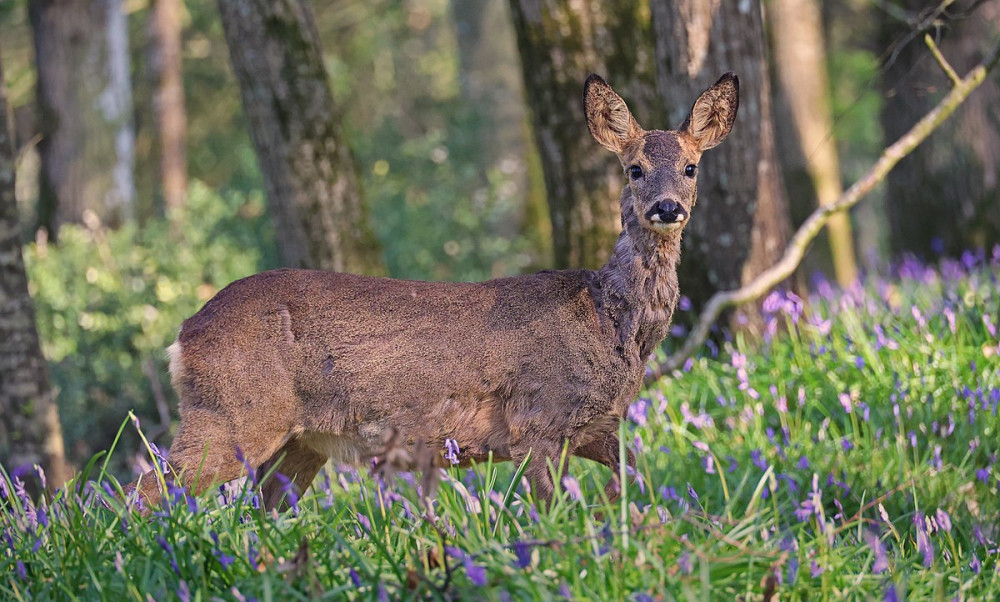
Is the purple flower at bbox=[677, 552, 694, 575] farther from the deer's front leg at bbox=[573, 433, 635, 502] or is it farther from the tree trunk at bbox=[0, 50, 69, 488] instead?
the tree trunk at bbox=[0, 50, 69, 488]

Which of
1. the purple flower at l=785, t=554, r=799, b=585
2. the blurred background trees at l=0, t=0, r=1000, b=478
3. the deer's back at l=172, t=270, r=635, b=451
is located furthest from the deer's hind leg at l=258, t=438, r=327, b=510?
the purple flower at l=785, t=554, r=799, b=585

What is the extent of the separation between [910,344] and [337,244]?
13.4 feet

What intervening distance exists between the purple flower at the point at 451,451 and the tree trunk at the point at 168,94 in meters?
16.9

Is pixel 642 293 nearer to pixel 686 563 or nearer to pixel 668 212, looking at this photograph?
pixel 668 212

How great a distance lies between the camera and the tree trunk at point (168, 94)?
2052cm

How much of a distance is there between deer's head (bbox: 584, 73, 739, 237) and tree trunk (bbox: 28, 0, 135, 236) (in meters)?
10.9

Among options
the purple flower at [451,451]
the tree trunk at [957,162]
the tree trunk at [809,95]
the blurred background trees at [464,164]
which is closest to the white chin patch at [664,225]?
the purple flower at [451,451]

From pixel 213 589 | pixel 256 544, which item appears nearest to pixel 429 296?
pixel 256 544

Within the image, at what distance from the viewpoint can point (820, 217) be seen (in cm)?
699

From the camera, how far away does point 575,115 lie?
8.03 m

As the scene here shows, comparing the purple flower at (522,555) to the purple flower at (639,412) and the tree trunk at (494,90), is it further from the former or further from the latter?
the tree trunk at (494,90)

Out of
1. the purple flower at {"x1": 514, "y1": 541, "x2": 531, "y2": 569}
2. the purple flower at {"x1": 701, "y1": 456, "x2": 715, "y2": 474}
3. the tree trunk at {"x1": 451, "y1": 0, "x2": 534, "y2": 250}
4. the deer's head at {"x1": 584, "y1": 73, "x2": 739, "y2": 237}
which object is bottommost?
the purple flower at {"x1": 701, "y1": 456, "x2": 715, "y2": 474}

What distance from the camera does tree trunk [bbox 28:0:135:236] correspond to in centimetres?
1451

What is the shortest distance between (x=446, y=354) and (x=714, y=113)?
1511 mm
